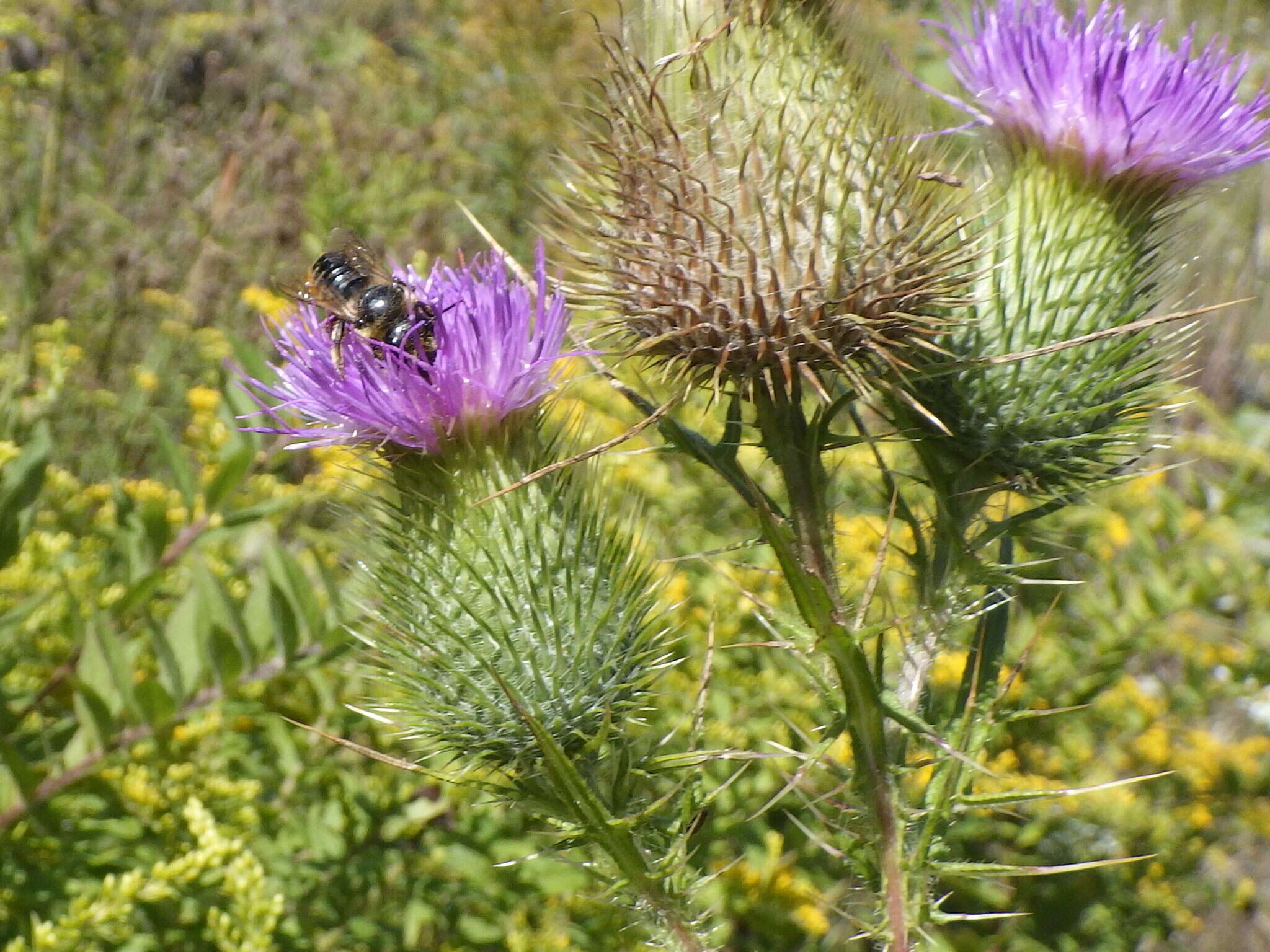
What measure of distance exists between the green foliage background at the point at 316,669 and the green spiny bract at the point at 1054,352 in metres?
0.33

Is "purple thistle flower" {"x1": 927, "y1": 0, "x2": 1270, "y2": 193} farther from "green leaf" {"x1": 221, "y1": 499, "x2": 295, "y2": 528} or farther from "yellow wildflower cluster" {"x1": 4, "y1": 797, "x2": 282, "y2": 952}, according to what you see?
"yellow wildflower cluster" {"x1": 4, "y1": 797, "x2": 282, "y2": 952}

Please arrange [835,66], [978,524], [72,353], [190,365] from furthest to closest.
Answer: [190,365] < [72,353] < [978,524] < [835,66]

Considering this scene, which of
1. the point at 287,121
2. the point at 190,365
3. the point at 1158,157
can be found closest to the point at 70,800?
the point at 1158,157

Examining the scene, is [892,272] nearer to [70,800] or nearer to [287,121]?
[70,800]

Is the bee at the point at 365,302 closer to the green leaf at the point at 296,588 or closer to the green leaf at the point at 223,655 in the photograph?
the green leaf at the point at 296,588

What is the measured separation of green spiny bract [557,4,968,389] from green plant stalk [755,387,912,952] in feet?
0.42

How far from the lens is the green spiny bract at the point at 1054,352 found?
193 cm

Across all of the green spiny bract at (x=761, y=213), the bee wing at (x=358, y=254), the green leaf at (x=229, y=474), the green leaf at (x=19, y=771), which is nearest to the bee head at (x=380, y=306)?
the bee wing at (x=358, y=254)

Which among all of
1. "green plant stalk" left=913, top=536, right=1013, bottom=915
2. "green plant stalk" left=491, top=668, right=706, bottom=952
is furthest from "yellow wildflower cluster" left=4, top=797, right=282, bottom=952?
"green plant stalk" left=913, top=536, right=1013, bottom=915

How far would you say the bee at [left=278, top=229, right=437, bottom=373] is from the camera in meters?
1.92

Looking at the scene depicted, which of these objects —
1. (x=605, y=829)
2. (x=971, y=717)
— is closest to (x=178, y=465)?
(x=605, y=829)

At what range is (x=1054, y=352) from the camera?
189 centimetres

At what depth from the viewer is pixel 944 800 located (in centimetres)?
166

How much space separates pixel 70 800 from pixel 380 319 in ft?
5.49
